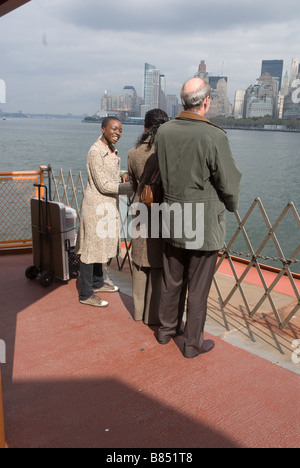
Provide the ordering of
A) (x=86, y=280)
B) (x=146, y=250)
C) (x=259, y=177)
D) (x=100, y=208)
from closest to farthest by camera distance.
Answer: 1. (x=146, y=250)
2. (x=100, y=208)
3. (x=86, y=280)
4. (x=259, y=177)

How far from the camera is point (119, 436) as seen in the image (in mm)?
1948

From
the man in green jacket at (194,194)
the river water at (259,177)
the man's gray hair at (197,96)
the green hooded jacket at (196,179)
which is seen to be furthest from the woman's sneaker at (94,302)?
the river water at (259,177)

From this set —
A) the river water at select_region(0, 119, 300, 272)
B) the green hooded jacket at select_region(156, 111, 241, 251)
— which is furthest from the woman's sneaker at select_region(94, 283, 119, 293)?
the river water at select_region(0, 119, 300, 272)

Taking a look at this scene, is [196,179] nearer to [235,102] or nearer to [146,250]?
[146,250]

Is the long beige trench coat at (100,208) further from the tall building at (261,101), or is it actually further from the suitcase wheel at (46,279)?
the tall building at (261,101)

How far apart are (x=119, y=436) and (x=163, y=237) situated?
3.93 ft

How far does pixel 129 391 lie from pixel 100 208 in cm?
151

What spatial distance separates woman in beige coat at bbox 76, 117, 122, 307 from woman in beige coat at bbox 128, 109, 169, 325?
312 mm

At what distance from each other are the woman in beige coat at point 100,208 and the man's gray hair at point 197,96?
36.4 inches

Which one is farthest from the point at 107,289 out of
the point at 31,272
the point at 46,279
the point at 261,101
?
the point at 261,101

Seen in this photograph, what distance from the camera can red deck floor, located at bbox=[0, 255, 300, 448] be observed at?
196cm

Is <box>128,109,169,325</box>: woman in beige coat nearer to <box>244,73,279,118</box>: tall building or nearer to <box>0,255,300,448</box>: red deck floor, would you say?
<box>0,255,300,448</box>: red deck floor

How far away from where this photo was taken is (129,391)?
2301 mm
